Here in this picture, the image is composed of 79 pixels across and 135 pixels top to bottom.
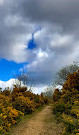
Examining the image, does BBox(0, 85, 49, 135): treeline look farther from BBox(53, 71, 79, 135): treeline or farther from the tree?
the tree

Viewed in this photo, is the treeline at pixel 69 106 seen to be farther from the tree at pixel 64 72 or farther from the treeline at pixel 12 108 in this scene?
the tree at pixel 64 72

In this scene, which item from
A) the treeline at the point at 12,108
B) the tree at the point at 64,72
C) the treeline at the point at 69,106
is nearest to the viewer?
the treeline at the point at 69,106

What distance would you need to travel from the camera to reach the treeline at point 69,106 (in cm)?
668

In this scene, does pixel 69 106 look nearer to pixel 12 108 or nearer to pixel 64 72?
pixel 12 108

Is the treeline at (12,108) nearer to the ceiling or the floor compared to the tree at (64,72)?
nearer to the floor

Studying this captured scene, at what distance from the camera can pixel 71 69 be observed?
31.5 m

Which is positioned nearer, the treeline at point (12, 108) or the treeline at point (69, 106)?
the treeline at point (69, 106)

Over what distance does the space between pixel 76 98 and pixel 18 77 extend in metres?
20.9

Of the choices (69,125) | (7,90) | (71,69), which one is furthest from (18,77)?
(69,125)

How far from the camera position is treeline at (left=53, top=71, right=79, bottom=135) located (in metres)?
6.68

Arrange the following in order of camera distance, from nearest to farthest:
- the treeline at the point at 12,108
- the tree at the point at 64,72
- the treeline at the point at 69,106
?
the treeline at the point at 69,106
the treeline at the point at 12,108
the tree at the point at 64,72

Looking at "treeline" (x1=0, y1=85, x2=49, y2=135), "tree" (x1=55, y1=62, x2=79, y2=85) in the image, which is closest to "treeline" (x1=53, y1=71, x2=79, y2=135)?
"treeline" (x1=0, y1=85, x2=49, y2=135)

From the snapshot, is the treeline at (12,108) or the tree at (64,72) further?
the tree at (64,72)

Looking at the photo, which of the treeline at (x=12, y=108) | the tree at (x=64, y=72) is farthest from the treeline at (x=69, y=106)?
the tree at (x=64, y=72)
